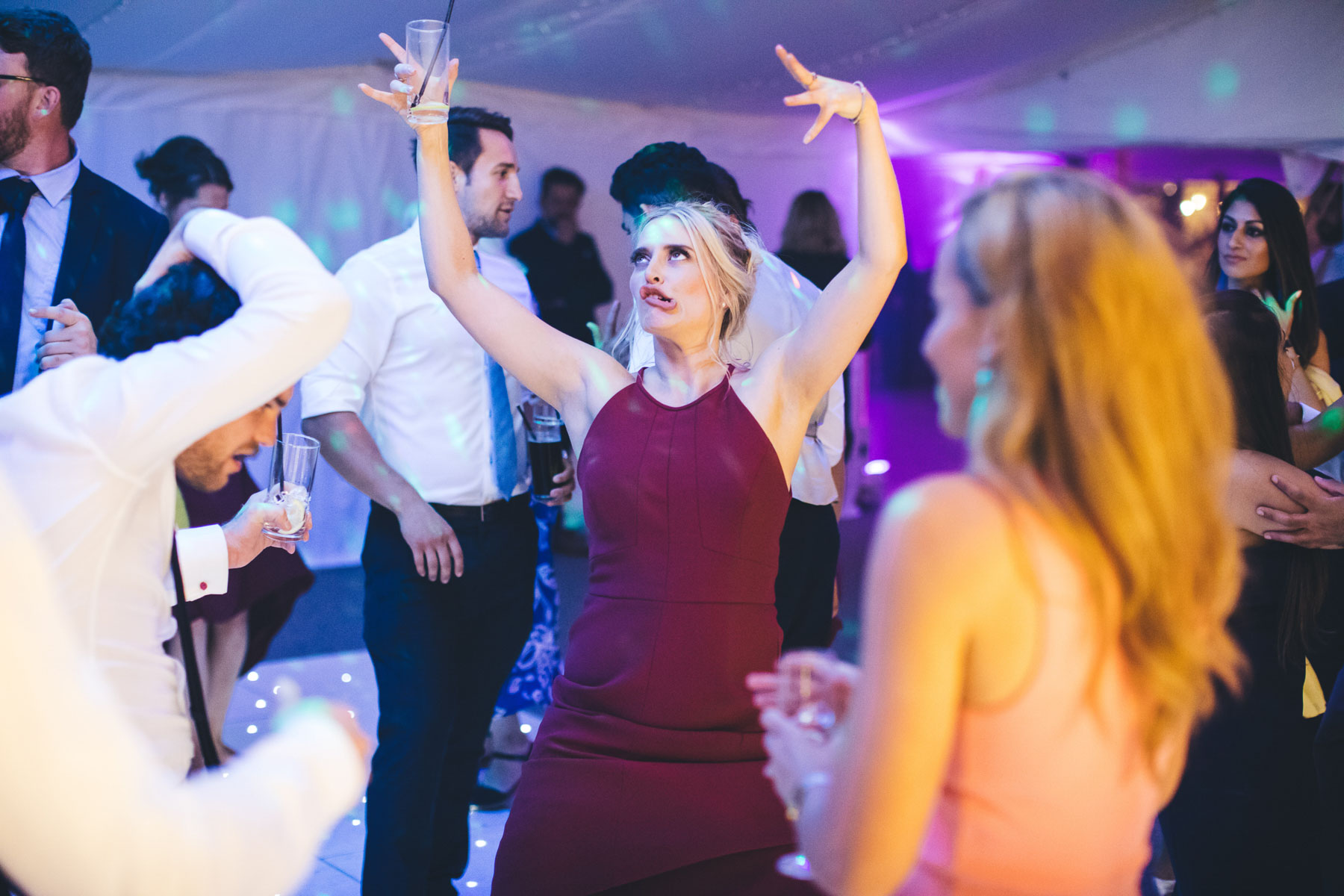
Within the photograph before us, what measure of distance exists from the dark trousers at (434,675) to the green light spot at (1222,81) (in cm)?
385

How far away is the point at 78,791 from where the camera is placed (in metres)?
0.86

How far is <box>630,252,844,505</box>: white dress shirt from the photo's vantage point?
2668mm

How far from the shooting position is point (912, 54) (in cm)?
475

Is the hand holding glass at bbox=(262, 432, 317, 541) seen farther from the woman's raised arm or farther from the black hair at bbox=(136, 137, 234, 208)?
the black hair at bbox=(136, 137, 234, 208)

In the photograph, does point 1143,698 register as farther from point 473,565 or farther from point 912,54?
point 912,54

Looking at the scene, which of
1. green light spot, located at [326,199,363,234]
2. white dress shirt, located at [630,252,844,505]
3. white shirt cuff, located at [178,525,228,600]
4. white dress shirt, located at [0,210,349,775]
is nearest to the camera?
white dress shirt, located at [0,210,349,775]

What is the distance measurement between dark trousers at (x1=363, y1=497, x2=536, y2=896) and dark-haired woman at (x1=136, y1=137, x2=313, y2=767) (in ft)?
3.39

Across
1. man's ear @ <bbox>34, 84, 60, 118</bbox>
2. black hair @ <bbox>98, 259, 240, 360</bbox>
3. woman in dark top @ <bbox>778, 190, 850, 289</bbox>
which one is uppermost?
woman in dark top @ <bbox>778, 190, 850, 289</bbox>

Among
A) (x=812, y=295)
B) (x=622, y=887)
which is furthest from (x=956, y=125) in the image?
(x=622, y=887)

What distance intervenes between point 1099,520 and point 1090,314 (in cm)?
18

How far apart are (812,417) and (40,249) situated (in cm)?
179

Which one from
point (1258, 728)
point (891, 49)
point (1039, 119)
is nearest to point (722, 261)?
point (1258, 728)

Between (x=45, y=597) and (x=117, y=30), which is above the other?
(x=117, y=30)

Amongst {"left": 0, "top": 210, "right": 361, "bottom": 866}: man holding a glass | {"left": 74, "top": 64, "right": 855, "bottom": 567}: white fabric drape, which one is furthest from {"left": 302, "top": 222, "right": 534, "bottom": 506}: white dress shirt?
{"left": 74, "top": 64, "right": 855, "bottom": 567}: white fabric drape
